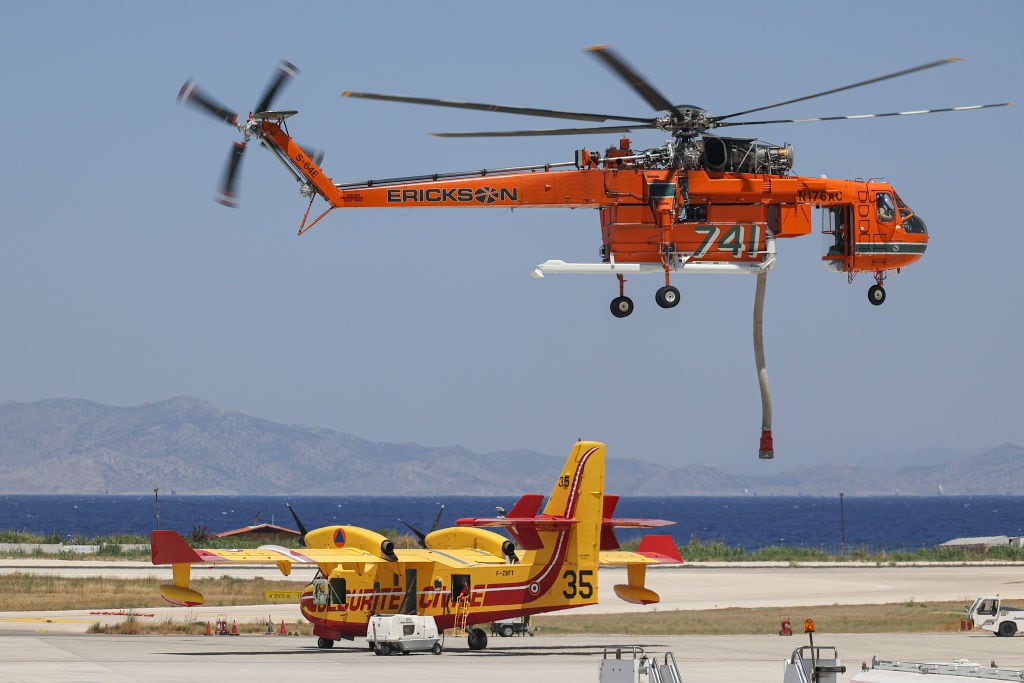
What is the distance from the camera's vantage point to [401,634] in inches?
1587

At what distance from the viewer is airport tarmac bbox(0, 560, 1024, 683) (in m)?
33.6

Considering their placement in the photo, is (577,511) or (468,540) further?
(468,540)

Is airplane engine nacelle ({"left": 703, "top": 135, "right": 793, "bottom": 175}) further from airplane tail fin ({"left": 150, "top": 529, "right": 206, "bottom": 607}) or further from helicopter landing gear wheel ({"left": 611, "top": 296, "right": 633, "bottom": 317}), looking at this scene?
airplane tail fin ({"left": 150, "top": 529, "right": 206, "bottom": 607})

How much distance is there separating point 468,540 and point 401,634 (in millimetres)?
4625

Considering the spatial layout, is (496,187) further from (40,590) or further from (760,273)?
(40,590)

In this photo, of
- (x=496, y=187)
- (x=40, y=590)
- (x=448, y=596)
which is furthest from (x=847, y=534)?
(x=496, y=187)

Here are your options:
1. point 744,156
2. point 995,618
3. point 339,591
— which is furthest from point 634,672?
point 995,618

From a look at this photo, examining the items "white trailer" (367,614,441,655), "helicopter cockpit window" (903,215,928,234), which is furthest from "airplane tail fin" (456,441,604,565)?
"helicopter cockpit window" (903,215,928,234)

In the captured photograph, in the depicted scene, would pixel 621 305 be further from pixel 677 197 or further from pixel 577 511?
pixel 577 511

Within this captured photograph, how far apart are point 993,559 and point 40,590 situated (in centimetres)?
5744

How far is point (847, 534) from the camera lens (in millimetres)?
190375

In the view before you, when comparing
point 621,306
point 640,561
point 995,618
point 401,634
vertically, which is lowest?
point 995,618

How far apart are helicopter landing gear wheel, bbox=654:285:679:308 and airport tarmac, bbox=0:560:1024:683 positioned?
9342 mm

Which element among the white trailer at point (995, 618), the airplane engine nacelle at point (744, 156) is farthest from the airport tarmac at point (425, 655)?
the airplane engine nacelle at point (744, 156)
